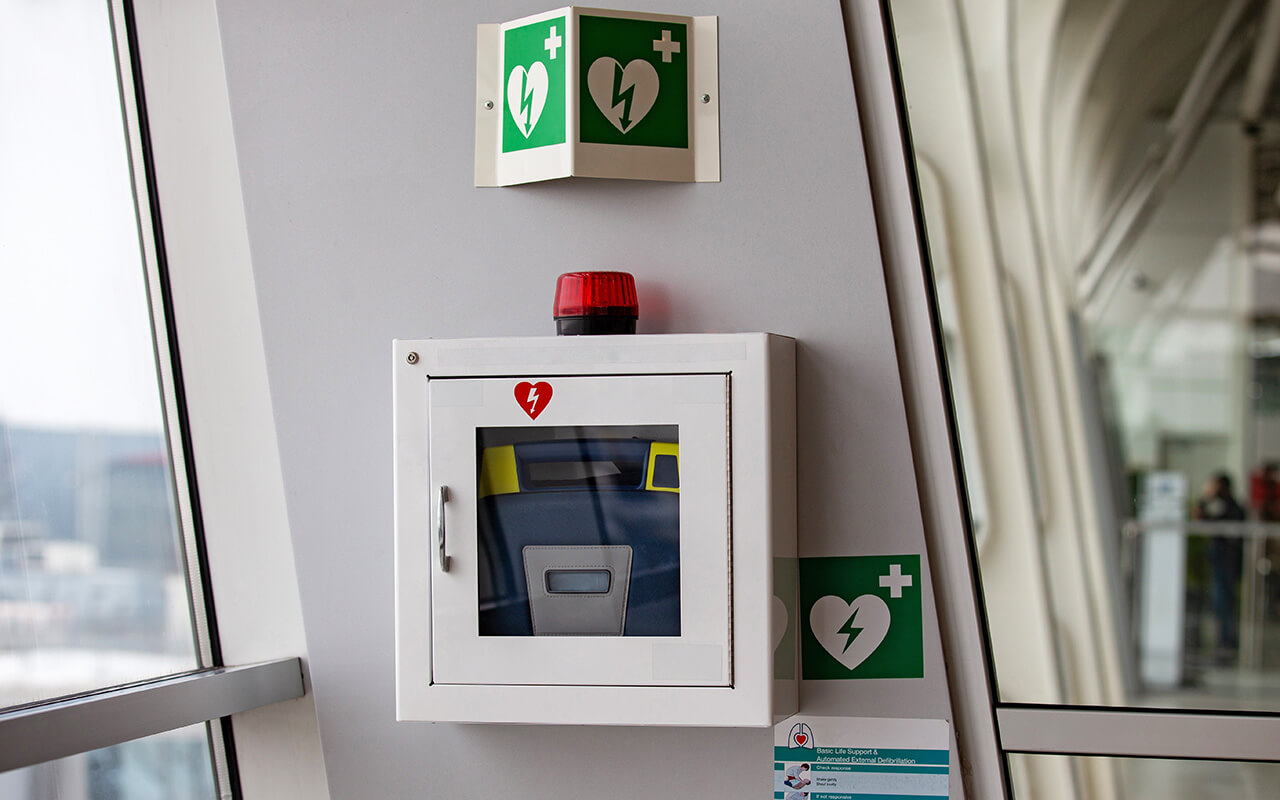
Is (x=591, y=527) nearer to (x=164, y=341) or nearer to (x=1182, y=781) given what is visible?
(x=164, y=341)

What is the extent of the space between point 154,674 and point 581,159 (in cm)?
84

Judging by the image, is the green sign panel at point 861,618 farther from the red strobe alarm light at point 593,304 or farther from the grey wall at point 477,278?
the red strobe alarm light at point 593,304

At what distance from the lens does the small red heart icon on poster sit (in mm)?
1070

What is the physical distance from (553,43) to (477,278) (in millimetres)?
297

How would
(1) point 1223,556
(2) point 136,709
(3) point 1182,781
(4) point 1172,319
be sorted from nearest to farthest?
(2) point 136,709 < (3) point 1182,781 < (1) point 1223,556 < (4) point 1172,319

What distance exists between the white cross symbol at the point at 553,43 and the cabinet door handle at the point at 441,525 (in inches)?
21.0

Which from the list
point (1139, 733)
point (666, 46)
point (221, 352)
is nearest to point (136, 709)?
point (221, 352)

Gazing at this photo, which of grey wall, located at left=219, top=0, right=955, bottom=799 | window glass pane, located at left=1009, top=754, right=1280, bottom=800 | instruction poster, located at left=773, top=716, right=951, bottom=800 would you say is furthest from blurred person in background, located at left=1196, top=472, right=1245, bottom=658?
grey wall, located at left=219, top=0, right=955, bottom=799

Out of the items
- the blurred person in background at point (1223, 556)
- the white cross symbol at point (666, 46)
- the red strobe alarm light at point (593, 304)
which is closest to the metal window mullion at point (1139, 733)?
the red strobe alarm light at point (593, 304)

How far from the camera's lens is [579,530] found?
1.09 m

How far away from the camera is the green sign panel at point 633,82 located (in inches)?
45.4

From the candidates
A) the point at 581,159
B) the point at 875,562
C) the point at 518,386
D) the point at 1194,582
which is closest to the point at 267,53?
the point at 581,159

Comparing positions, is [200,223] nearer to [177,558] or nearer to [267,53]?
[267,53]

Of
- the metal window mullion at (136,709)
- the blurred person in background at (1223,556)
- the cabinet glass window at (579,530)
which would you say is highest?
the cabinet glass window at (579,530)
